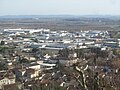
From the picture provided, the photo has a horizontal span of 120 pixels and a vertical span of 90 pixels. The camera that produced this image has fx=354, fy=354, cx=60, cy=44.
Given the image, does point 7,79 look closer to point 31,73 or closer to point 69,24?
point 31,73

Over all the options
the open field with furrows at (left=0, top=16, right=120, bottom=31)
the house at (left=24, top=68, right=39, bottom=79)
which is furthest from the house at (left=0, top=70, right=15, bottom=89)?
the open field with furrows at (left=0, top=16, right=120, bottom=31)

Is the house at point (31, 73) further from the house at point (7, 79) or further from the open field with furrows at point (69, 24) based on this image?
the open field with furrows at point (69, 24)

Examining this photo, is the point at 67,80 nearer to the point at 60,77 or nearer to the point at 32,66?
the point at 60,77

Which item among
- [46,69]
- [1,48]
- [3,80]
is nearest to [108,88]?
[3,80]

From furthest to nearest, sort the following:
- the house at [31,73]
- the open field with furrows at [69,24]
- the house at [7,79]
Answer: the open field with furrows at [69,24] → the house at [31,73] → the house at [7,79]

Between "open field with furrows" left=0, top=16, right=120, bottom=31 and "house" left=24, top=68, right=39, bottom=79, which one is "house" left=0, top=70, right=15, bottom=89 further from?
"open field with furrows" left=0, top=16, right=120, bottom=31

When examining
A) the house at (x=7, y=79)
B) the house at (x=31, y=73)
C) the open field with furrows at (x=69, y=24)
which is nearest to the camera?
the house at (x=7, y=79)

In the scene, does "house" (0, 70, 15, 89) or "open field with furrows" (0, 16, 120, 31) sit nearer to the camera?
"house" (0, 70, 15, 89)

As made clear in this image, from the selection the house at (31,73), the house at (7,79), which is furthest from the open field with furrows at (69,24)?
the house at (7,79)

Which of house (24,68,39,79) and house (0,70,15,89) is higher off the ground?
house (0,70,15,89)

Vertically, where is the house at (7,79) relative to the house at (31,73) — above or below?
above

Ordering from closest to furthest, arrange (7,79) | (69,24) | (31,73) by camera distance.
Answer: (7,79) < (31,73) < (69,24)

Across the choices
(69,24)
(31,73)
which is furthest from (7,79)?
Answer: (69,24)

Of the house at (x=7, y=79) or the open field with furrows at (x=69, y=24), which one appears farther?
the open field with furrows at (x=69, y=24)
